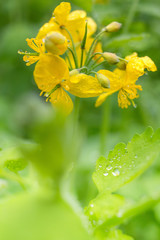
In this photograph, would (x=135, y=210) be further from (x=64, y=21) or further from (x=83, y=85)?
(x=64, y=21)

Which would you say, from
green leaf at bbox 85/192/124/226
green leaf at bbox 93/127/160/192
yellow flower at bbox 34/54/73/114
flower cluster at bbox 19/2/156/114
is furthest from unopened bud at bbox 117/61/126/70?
green leaf at bbox 85/192/124/226

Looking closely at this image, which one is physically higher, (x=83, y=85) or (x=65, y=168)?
(x=65, y=168)

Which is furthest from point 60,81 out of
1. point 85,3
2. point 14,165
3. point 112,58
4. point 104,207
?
point 85,3

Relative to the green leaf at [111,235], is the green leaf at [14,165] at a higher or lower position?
higher

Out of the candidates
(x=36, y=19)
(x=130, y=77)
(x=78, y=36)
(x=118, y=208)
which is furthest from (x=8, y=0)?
(x=118, y=208)

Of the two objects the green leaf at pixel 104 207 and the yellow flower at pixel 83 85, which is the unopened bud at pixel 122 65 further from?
the green leaf at pixel 104 207

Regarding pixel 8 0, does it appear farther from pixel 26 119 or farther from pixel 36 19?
pixel 26 119

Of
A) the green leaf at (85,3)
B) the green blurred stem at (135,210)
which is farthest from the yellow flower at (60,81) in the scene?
the green leaf at (85,3)

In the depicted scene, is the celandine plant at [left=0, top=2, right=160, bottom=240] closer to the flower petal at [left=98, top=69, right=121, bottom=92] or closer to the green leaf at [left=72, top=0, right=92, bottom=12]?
the flower petal at [left=98, top=69, right=121, bottom=92]
